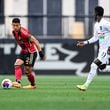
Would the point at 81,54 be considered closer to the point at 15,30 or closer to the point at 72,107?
the point at 15,30

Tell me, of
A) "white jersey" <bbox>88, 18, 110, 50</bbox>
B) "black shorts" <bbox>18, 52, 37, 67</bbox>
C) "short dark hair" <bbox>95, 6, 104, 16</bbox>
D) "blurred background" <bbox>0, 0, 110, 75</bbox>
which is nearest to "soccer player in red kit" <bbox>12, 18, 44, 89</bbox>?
"black shorts" <bbox>18, 52, 37, 67</bbox>

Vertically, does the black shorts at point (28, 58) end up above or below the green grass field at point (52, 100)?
above

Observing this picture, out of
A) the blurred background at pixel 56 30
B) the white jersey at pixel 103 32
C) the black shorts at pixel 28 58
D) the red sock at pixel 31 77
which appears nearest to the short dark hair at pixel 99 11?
the white jersey at pixel 103 32

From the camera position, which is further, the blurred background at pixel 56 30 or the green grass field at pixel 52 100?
the blurred background at pixel 56 30

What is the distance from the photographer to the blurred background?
30.1m

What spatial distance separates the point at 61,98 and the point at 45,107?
2093 mm

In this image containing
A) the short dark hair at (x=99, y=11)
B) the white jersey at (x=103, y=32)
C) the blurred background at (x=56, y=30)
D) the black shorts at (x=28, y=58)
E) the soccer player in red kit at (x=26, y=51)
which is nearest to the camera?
the short dark hair at (x=99, y=11)

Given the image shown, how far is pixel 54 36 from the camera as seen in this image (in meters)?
31.5

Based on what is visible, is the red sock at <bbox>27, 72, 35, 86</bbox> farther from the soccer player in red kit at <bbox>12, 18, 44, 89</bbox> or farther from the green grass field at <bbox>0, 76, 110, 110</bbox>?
the green grass field at <bbox>0, 76, 110, 110</bbox>

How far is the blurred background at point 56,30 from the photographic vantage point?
30141 mm

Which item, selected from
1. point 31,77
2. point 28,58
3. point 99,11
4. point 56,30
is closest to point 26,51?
point 28,58

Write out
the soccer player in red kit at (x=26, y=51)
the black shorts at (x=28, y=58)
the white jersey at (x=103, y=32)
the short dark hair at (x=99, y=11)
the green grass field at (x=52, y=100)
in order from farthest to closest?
the black shorts at (x=28, y=58)
the soccer player in red kit at (x=26, y=51)
the white jersey at (x=103, y=32)
the short dark hair at (x=99, y=11)
the green grass field at (x=52, y=100)

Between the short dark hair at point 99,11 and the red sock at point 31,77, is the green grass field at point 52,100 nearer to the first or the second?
the red sock at point 31,77

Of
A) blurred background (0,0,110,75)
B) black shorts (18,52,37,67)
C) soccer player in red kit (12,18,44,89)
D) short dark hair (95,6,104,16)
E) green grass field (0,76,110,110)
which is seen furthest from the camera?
blurred background (0,0,110,75)
